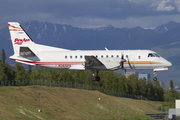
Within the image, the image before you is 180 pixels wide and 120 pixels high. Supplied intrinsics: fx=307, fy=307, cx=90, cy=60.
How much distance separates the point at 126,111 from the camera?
246 feet

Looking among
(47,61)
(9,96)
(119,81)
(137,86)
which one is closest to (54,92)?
(9,96)

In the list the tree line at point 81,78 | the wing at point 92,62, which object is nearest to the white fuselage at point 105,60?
the wing at point 92,62

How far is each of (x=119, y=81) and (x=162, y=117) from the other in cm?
5700

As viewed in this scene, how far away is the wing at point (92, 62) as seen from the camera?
4541 cm

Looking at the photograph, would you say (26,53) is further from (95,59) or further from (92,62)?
(95,59)

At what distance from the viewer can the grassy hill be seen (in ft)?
175

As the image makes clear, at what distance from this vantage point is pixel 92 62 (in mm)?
46344

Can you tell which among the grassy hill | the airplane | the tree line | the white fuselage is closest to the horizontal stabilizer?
the airplane

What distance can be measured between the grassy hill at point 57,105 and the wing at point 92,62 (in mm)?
14128

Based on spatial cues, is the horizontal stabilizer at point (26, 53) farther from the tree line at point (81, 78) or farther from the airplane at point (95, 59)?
the tree line at point (81, 78)

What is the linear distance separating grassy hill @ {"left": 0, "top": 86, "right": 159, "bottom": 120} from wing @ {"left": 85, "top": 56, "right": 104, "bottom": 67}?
14128mm

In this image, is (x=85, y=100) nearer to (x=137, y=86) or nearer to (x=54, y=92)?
(x=54, y=92)

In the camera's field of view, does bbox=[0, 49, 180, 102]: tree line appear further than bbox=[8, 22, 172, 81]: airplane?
Yes

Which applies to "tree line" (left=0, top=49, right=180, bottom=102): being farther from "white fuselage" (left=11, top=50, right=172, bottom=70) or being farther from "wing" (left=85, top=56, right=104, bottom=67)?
"wing" (left=85, top=56, right=104, bottom=67)
